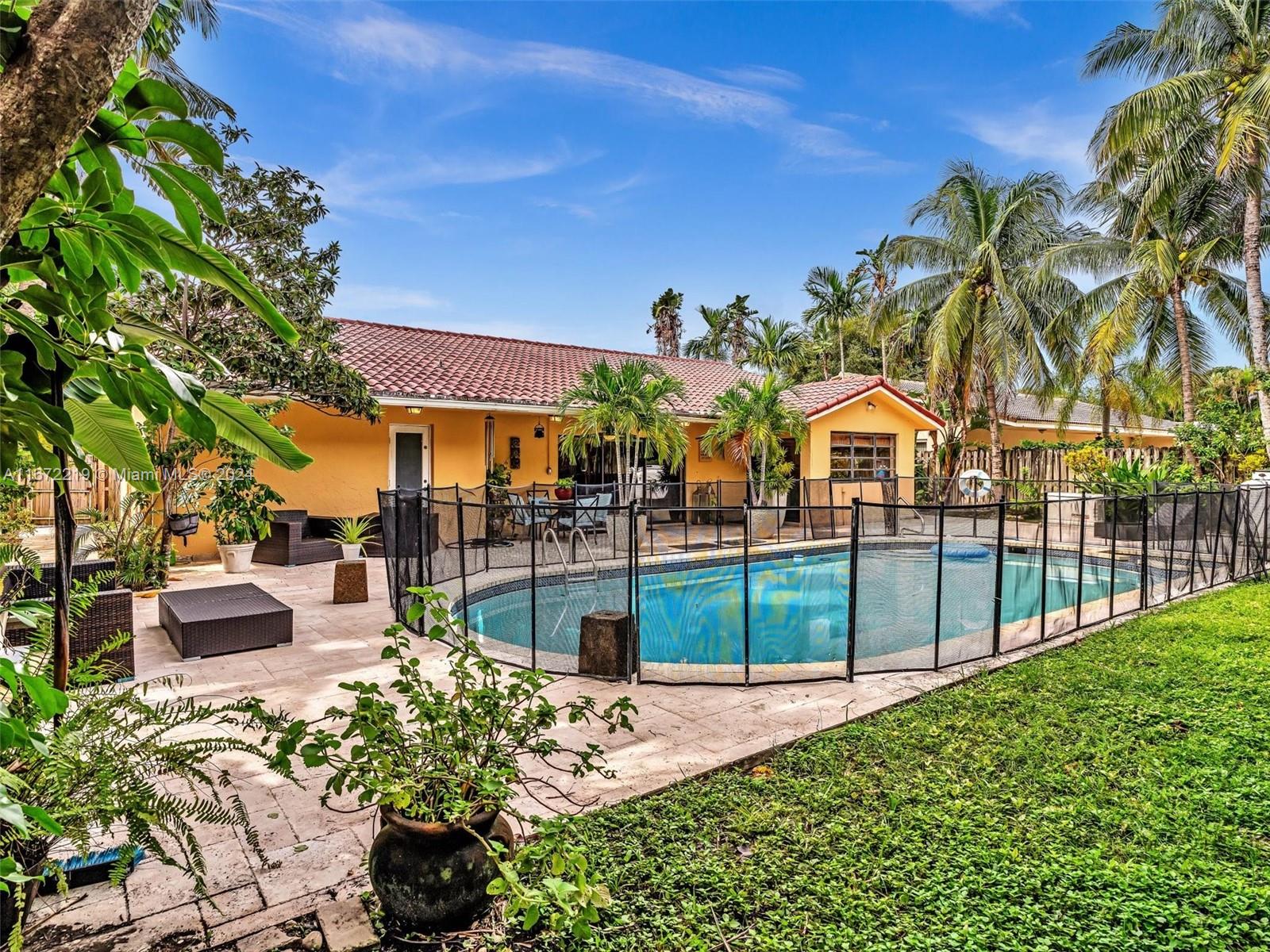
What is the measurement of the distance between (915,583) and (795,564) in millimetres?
4416

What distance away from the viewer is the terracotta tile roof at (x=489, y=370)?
41.8ft

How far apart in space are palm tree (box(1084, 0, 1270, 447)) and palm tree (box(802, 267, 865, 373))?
19.6 m

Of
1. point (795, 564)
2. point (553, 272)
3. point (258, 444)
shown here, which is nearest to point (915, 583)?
point (795, 564)

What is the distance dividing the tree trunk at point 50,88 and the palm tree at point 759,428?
13132 mm

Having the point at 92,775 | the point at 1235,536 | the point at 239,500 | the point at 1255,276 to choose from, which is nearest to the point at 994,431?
the point at 1255,276

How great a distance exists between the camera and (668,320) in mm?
42656

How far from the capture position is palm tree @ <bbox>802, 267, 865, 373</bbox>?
36438 millimetres

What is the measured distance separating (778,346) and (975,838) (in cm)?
1913

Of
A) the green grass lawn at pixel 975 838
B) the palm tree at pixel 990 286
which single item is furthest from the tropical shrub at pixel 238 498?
the palm tree at pixel 990 286

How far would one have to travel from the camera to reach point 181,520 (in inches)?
359

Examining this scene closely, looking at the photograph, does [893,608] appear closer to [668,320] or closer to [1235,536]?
[1235,536]

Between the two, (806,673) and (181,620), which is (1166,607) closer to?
(806,673)

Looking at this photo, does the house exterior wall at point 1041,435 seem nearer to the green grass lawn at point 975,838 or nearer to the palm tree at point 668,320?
the palm tree at point 668,320

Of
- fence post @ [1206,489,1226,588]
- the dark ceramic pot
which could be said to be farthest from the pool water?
the dark ceramic pot
